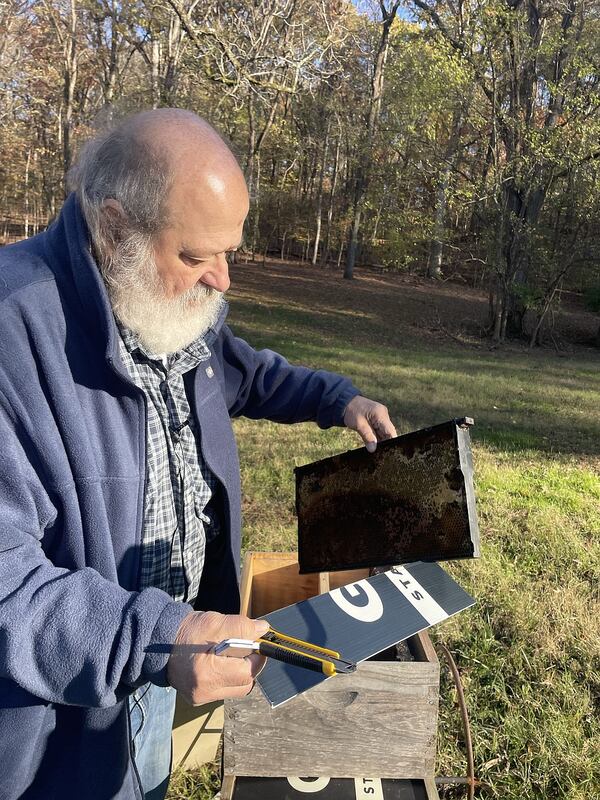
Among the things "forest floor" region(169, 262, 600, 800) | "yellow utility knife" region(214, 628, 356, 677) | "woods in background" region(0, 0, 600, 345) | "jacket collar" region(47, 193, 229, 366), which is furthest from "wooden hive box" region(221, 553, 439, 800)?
"woods in background" region(0, 0, 600, 345)

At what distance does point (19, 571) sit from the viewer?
1262 mm

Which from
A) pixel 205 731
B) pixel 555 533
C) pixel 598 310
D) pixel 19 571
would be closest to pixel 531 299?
pixel 598 310

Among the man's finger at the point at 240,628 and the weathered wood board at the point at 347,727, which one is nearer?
the man's finger at the point at 240,628

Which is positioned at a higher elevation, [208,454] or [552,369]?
[208,454]

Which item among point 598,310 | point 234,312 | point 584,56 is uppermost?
point 584,56

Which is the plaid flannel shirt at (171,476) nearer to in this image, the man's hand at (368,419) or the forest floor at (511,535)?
the man's hand at (368,419)

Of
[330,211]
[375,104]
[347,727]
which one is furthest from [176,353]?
[330,211]

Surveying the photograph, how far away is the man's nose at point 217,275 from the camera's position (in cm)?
175

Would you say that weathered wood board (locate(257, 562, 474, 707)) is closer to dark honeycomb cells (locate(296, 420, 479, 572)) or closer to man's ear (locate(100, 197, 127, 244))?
dark honeycomb cells (locate(296, 420, 479, 572))

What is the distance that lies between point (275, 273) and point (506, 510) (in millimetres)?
21962

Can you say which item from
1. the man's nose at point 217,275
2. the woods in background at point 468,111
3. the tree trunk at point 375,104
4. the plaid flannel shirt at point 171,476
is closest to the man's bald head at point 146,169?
the man's nose at point 217,275

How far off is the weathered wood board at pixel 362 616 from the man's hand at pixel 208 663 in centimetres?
14

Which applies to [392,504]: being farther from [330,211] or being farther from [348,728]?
[330,211]

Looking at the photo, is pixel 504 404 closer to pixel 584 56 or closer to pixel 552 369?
pixel 552 369
